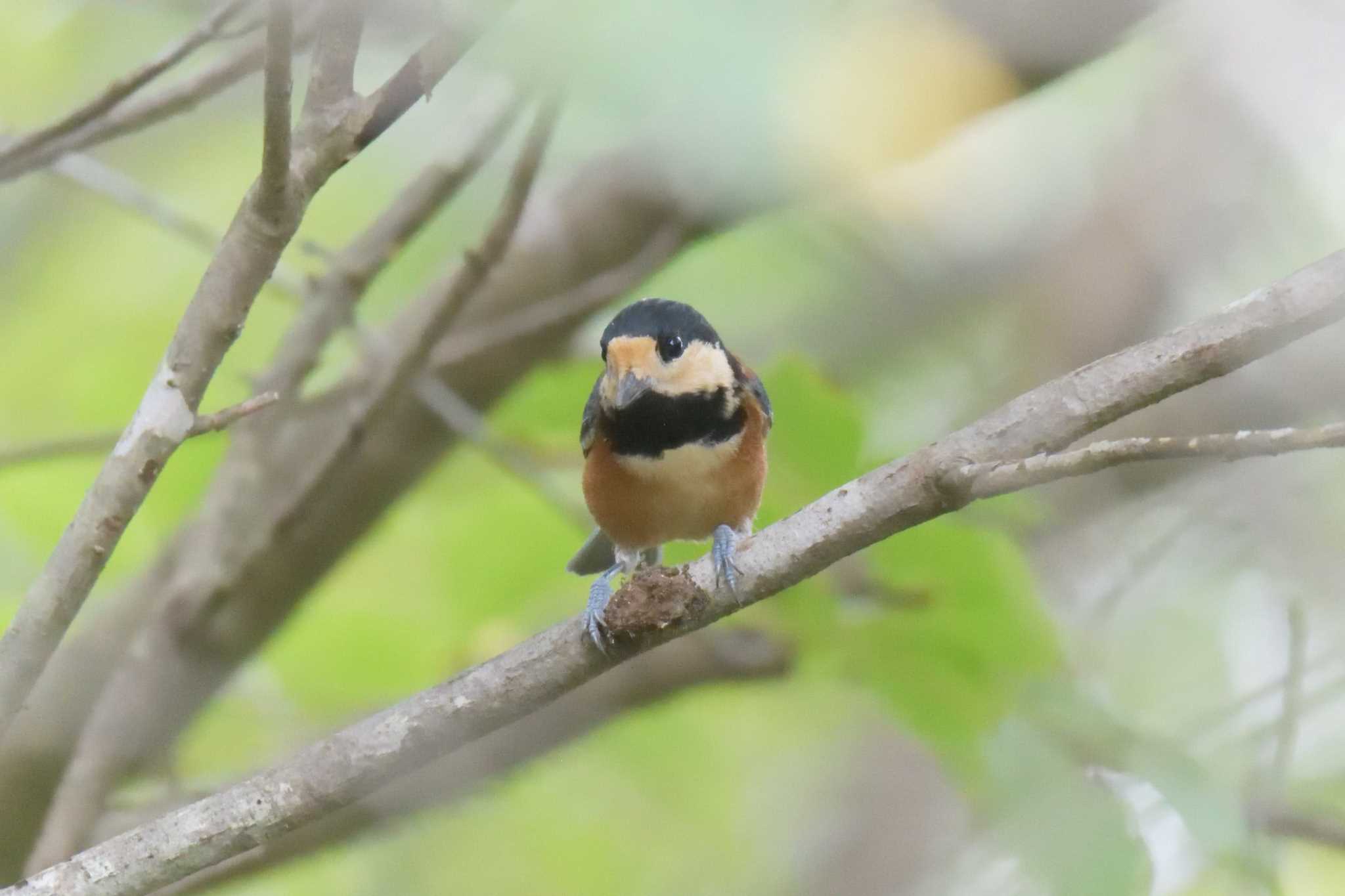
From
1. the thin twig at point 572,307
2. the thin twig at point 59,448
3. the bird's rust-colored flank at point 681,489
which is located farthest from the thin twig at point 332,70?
the thin twig at point 572,307

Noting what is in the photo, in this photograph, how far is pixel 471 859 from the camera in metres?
5.44

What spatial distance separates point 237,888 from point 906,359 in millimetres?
2880

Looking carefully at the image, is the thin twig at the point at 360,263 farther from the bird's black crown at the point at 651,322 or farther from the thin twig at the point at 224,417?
the thin twig at the point at 224,417

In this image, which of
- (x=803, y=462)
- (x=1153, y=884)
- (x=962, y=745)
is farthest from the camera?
(x=803, y=462)

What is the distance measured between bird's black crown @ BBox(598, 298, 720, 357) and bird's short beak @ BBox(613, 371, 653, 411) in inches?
3.4

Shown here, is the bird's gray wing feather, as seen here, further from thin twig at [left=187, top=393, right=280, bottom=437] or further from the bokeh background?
thin twig at [left=187, top=393, right=280, bottom=437]

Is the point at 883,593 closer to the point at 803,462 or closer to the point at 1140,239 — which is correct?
the point at 803,462

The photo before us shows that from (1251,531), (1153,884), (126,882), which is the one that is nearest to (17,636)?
(126,882)

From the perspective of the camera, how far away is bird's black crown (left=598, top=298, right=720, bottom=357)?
124 inches

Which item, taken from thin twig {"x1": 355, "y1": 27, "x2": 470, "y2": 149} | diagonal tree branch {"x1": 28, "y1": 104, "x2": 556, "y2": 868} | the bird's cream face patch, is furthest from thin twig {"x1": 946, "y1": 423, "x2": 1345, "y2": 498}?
diagonal tree branch {"x1": 28, "y1": 104, "x2": 556, "y2": 868}

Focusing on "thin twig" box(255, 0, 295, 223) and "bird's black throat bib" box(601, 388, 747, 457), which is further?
"bird's black throat bib" box(601, 388, 747, 457)

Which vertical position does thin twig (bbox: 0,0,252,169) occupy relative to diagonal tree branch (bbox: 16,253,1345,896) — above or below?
above

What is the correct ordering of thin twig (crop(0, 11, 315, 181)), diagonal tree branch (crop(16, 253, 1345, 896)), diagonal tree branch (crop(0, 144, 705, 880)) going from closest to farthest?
diagonal tree branch (crop(16, 253, 1345, 896)) → thin twig (crop(0, 11, 315, 181)) → diagonal tree branch (crop(0, 144, 705, 880))

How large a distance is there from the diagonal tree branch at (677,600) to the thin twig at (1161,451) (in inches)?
4.9
